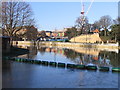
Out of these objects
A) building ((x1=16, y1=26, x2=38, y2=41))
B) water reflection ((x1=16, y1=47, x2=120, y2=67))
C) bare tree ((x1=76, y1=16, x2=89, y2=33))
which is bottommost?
water reflection ((x1=16, y1=47, x2=120, y2=67))

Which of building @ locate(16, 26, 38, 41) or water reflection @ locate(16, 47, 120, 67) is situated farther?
building @ locate(16, 26, 38, 41)

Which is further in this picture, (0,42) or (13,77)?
(0,42)

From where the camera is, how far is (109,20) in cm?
7800

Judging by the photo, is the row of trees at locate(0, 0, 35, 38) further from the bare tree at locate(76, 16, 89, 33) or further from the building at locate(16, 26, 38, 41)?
the bare tree at locate(76, 16, 89, 33)

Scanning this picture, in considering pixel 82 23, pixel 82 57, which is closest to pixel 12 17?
pixel 82 57

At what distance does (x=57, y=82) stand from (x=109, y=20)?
2784 inches

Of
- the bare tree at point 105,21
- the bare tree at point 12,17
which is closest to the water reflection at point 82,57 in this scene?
the bare tree at point 12,17

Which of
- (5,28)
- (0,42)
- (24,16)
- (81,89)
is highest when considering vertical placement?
(24,16)

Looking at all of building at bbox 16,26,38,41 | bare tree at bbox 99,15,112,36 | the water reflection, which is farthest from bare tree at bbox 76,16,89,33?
the water reflection

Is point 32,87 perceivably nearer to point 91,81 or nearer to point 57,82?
point 57,82

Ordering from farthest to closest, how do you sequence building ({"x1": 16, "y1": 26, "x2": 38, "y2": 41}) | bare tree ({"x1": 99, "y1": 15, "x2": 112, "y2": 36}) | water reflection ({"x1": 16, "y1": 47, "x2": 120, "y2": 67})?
1. bare tree ({"x1": 99, "y1": 15, "x2": 112, "y2": 36})
2. building ({"x1": 16, "y1": 26, "x2": 38, "y2": 41})
3. water reflection ({"x1": 16, "y1": 47, "x2": 120, "y2": 67})

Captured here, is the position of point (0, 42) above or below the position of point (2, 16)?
below

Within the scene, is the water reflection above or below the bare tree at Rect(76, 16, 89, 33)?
below

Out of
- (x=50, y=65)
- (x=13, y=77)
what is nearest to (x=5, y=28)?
(x=50, y=65)
